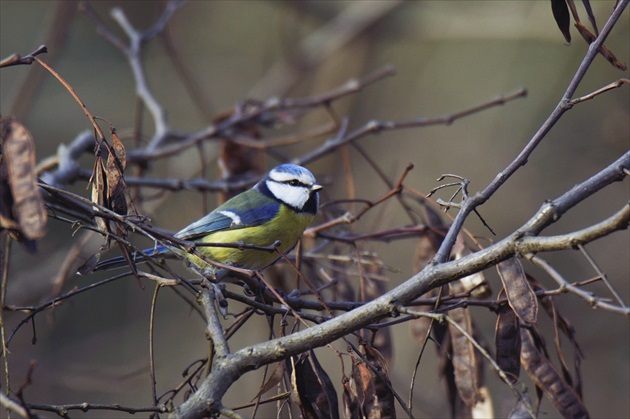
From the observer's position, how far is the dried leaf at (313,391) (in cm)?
149

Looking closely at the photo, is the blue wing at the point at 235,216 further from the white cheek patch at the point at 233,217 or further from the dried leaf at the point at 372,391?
the dried leaf at the point at 372,391

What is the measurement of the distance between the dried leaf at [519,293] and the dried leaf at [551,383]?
27 centimetres

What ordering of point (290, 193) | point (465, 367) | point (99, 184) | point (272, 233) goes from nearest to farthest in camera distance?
point (99, 184), point (465, 367), point (272, 233), point (290, 193)

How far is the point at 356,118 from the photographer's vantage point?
21.6 ft

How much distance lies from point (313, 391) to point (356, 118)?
5.24 meters

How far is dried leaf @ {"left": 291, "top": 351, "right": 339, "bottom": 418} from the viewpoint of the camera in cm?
149

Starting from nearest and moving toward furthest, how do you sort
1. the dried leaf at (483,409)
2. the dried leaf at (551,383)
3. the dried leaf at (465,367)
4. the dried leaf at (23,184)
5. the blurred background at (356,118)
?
1. the dried leaf at (23,184)
2. the dried leaf at (551,383)
3. the dried leaf at (465,367)
4. the dried leaf at (483,409)
5. the blurred background at (356,118)

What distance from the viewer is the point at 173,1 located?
379 cm

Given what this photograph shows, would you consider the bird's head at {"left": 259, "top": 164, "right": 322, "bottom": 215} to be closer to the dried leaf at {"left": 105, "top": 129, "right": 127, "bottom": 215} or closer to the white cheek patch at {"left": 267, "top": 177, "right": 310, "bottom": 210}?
the white cheek patch at {"left": 267, "top": 177, "right": 310, "bottom": 210}

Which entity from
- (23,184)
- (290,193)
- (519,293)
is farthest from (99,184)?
(290,193)

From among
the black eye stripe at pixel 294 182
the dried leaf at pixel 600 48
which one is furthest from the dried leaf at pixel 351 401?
the black eye stripe at pixel 294 182

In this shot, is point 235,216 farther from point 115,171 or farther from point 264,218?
point 115,171

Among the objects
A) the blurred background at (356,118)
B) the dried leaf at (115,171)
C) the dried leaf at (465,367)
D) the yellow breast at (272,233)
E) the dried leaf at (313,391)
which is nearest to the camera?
the dried leaf at (115,171)

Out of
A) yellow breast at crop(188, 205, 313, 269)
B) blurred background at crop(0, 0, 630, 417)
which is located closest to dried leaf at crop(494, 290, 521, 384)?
yellow breast at crop(188, 205, 313, 269)
